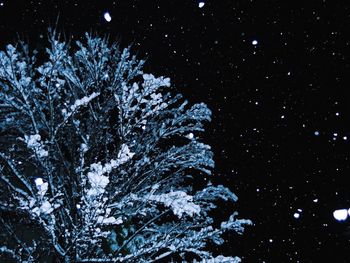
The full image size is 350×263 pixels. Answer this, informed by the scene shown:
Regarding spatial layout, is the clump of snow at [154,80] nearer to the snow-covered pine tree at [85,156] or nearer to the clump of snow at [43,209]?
the snow-covered pine tree at [85,156]

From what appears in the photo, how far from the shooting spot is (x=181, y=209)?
309 centimetres

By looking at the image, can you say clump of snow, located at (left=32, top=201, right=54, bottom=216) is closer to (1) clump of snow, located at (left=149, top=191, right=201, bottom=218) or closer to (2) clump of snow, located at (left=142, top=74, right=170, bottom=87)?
(1) clump of snow, located at (left=149, top=191, right=201, bottom=218)

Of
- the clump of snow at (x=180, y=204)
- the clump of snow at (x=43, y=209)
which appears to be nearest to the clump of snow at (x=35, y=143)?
the clump of snow at (x=43, y=209)

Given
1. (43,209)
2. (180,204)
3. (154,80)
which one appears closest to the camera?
(43,209)

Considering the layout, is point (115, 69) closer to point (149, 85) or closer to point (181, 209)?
point (149, 85)

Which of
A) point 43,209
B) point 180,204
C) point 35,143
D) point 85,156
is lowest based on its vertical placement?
point 180,204

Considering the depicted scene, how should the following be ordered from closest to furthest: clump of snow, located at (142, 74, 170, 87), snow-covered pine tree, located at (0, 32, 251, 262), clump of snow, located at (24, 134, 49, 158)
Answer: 1. clump of snow, located at (24, 134, 49, 158)
2. snow-covered pine tree, located at (0, 32, 251, 262)
3. clump of snow, located at (142, 74, 170, 87)

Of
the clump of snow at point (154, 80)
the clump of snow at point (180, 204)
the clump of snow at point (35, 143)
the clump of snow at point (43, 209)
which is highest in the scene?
the clump of snow at point (154, 80)

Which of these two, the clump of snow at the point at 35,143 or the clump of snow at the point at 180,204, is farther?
the clump of snow at the point at 180,204

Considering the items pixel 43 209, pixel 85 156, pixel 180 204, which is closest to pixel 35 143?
pixel 43 209

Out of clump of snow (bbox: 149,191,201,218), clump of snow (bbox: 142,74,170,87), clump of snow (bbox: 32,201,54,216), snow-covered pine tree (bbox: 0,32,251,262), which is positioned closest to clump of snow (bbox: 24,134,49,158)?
snow-covered pine tree (bbox: 0,32,251,262)

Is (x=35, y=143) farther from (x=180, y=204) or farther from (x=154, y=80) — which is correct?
(x=154, y=80)

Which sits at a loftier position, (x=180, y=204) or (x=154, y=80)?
(x=154, y=80)

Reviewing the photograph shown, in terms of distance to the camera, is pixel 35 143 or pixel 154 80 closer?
pixel 35 143
